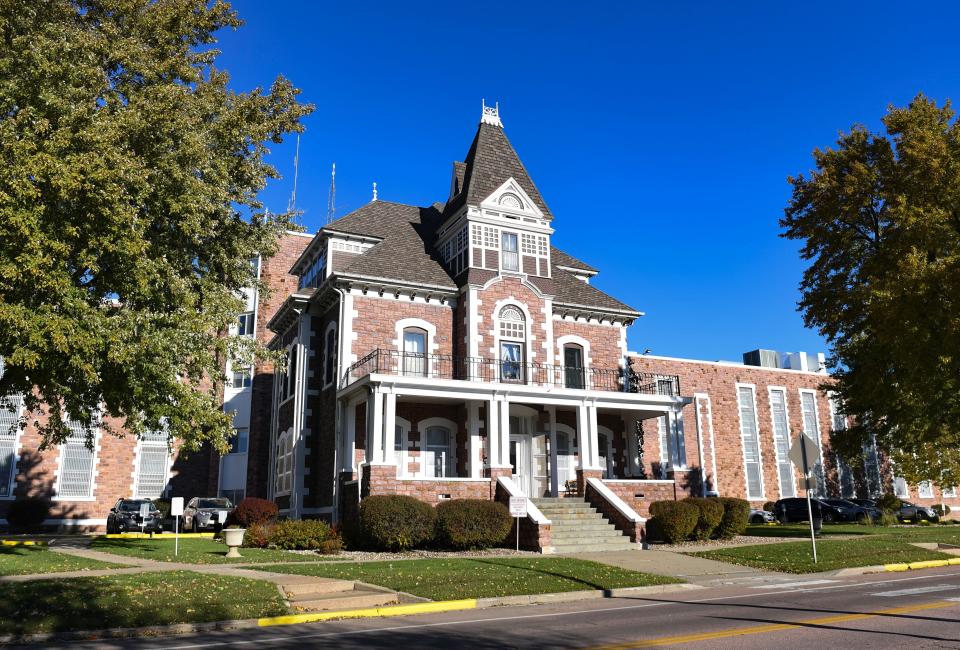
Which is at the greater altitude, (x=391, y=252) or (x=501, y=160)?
(x=501, y=160)

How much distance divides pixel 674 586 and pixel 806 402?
118 feet

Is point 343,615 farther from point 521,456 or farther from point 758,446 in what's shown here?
point 758,446

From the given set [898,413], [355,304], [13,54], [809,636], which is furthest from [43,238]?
[898,413]

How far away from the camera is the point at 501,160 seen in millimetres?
30719

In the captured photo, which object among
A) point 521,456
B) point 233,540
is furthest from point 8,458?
point 521,456

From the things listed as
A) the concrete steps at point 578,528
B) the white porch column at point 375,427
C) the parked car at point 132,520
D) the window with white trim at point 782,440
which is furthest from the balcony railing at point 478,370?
the window with white trim at point 782,440

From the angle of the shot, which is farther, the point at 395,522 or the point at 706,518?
the point at 706,518

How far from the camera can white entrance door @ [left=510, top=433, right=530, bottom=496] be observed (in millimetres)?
26750

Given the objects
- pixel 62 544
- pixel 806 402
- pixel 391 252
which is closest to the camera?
pixel 62 544

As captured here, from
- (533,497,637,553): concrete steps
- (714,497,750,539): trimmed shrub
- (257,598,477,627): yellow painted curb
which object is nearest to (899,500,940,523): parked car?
(714,497,750,539): trimmed shrub

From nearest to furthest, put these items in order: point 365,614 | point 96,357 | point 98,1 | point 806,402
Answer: point 365,614
point 96,357
point 98,1
point 806,402

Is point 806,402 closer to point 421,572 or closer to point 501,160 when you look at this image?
point 501,160

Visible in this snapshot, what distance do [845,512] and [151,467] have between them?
3414 centimetres

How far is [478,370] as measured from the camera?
26.4 m
